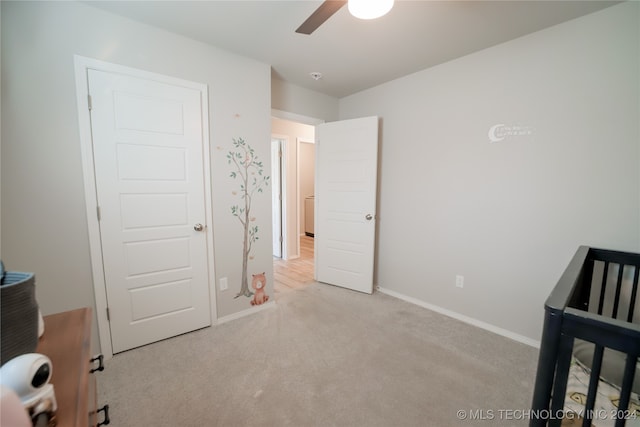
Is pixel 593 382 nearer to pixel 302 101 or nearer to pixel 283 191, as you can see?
pixel 302 101

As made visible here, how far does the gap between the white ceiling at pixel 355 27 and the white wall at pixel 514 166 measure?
0.22m

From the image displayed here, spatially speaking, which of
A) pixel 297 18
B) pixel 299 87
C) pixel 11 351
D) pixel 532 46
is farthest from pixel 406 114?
pixel 11 351

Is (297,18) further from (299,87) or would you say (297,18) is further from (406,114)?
(406,114)

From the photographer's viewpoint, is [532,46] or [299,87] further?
[299,87]

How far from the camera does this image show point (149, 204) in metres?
1.99

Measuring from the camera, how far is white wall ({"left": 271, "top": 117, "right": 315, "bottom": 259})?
4121mm

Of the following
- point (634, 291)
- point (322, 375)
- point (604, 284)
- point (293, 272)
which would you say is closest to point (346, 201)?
point (293, 272)

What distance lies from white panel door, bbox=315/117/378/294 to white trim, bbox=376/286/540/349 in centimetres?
36

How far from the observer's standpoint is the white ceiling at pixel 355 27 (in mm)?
1684

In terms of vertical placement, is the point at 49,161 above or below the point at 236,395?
above

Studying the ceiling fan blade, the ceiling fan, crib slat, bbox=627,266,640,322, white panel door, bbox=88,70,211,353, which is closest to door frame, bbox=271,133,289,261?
white panel door, bbox=88,70,211,353

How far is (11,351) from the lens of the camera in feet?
1.98

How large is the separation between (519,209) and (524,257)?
40cm

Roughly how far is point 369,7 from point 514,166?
176 centimetres
